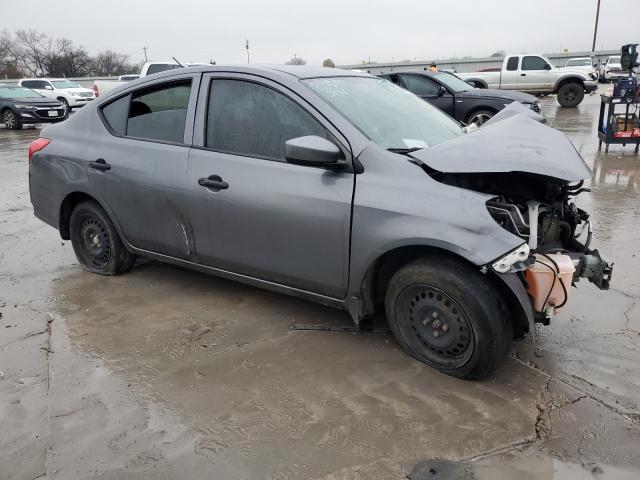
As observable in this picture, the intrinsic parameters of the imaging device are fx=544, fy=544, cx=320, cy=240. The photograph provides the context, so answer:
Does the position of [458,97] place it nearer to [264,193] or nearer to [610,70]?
[264,193]

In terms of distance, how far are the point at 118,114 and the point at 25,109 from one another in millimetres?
16193

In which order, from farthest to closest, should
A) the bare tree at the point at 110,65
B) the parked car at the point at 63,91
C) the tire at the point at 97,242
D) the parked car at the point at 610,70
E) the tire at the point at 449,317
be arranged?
1. the bare tree at the point at 110,65
2. the parked car at the point at 610,70
3. the parked car at the point at 63,91
4. the tire at the point at 97,242
5. the tire at the point at 449,317

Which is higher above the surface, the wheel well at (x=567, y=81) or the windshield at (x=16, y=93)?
the wheel well at (x=567, y=81)

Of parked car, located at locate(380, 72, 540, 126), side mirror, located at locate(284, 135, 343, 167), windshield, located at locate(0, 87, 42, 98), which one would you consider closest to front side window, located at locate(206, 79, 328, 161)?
side mirror, located at locate(284, 135, 343, 167)

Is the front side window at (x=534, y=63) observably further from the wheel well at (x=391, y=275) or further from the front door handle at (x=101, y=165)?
the wheel well at (x=391, y=275)

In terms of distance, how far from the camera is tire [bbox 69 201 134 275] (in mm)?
4457

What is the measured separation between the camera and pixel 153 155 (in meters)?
3.95

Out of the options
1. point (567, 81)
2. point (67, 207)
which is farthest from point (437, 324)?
point (567, 81)

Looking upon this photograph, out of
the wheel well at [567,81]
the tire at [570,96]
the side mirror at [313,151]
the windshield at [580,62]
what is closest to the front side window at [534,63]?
the wheel well at [567,81]

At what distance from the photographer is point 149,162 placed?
3.95 meters

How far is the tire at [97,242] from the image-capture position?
4.46 m

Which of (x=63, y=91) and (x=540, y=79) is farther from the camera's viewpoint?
(x=63, y=91)

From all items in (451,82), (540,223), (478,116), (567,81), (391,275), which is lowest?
(391,275)

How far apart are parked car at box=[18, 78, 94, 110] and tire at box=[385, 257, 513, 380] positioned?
23.1m
